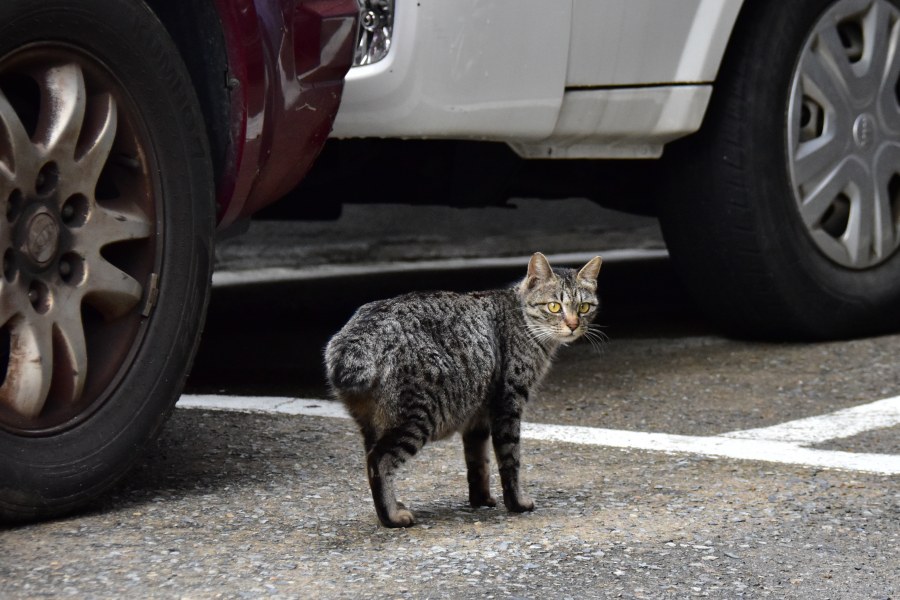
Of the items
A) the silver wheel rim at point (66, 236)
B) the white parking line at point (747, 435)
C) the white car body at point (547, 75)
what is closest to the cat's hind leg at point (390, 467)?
the silver wheel rim at point (66, 236)

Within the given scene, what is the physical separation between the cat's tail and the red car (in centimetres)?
43

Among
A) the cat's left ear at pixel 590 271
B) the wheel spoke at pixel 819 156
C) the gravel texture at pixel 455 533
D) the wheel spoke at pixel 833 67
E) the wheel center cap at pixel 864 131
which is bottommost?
the gravel texture at pixel 455 533

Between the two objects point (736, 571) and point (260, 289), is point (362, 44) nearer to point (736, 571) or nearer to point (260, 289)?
point (736, 571)

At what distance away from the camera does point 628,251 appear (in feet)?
29.8

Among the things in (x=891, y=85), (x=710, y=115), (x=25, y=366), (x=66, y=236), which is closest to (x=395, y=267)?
(x=710, y=115)

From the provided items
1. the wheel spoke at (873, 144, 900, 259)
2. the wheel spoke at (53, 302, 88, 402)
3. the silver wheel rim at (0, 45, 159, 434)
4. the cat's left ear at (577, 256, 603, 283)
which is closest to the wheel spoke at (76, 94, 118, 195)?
the silver wheel rim at (0, 45, 159, 434)

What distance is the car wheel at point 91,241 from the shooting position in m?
3.33

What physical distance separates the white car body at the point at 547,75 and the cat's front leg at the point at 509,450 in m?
1.10

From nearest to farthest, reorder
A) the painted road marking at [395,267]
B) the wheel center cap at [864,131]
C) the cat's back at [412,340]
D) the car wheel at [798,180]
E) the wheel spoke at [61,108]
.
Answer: the wheel spoke at [61,108] < the cat's back at [412,340] < the car wheel at [798,180] < the wheel center cap at [864,131] < the painted road marking at [395,267]

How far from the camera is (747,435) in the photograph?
4480 mm

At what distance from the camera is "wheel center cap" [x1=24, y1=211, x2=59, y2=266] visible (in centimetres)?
334

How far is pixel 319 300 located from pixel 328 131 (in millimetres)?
3203

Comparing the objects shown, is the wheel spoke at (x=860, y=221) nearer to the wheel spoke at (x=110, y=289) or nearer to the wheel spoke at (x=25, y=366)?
the wheel spoke at (x=110, y=289)

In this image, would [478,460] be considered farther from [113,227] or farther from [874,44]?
[874,44]
